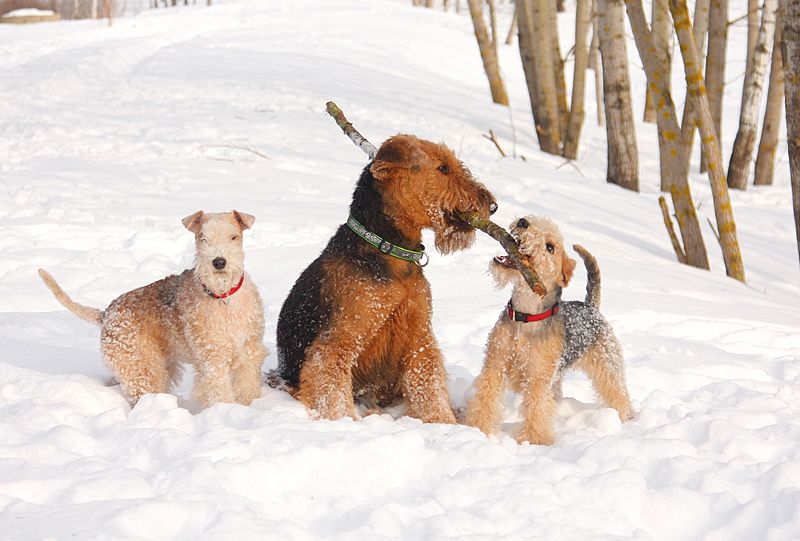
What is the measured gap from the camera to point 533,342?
3990 mm

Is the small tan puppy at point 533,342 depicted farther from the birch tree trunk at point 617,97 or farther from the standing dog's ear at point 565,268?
the birch tree trunk at point 617,97

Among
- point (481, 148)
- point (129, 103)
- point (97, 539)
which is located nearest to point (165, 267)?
point (97, 539)

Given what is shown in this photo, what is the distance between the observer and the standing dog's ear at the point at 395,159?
3857 mm

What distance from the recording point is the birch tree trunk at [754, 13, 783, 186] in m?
12.5

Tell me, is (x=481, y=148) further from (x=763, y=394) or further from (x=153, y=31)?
(x=153, y=31)

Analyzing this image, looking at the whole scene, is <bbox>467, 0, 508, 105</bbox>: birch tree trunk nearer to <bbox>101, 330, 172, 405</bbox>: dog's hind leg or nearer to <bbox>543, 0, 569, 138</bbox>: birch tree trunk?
<bbox>543, 0, 569, 138</bbox>: birch tree trunk

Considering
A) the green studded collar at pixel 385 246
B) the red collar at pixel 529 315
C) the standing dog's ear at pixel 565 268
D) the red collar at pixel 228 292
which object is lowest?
the red collar at pixel 529 315

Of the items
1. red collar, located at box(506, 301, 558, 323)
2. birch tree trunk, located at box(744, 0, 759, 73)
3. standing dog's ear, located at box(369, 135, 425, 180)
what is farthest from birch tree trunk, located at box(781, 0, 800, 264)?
birch tree trunk, located at box(744, 0, 759, 73)

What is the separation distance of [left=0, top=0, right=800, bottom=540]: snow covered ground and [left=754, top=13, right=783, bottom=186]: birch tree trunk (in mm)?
750

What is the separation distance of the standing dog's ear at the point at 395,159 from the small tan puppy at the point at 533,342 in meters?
0.68

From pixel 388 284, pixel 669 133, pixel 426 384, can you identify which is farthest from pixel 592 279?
pixel 669 133

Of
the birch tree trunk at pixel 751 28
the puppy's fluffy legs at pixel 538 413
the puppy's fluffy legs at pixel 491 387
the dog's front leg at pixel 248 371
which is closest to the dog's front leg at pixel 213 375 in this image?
the dog's front leg at pixel 248 371

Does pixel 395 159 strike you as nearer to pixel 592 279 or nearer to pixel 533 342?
pixel 533 342

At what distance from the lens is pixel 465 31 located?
3142 cm
